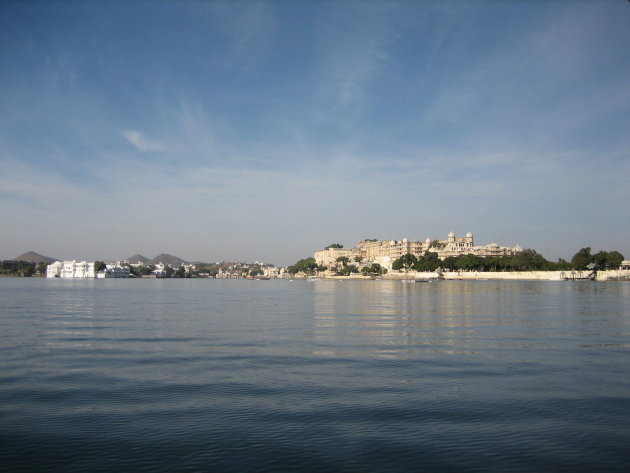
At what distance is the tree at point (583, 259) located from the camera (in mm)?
143625

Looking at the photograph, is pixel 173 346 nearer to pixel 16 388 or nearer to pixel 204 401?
pixel 16 388

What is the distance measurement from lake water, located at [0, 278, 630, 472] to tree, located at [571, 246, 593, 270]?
133m

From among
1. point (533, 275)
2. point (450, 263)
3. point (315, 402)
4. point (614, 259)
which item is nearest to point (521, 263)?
point (533, 275)

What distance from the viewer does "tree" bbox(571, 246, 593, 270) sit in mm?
143625

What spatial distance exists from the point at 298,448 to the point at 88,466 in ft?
11.2

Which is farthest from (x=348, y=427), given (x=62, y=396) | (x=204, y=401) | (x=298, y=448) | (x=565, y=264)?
(x=565, y=264)

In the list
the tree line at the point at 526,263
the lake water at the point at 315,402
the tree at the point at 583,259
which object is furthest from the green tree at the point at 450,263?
the lake water at the point at 315,402

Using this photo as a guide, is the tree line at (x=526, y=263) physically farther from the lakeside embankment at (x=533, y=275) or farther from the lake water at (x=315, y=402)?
the lake water at (x=315, y=402)

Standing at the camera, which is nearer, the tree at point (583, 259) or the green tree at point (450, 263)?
the tree at point (583, 259)

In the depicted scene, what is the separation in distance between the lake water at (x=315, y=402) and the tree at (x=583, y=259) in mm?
132852

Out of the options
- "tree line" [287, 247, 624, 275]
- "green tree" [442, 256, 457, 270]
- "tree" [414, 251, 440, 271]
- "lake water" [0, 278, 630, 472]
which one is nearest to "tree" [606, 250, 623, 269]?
"tree line" [287, 247, 624, 275]

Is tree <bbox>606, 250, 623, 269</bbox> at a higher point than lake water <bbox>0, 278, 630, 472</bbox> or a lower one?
higher

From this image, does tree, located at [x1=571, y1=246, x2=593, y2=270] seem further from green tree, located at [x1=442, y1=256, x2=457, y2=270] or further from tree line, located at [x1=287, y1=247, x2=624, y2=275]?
green tree, located at [x1=442, y1=256, x2=457, y2=270]

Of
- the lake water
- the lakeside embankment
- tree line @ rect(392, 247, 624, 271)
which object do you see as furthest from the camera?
tree line @ rect(392, 247, 624, 271)
